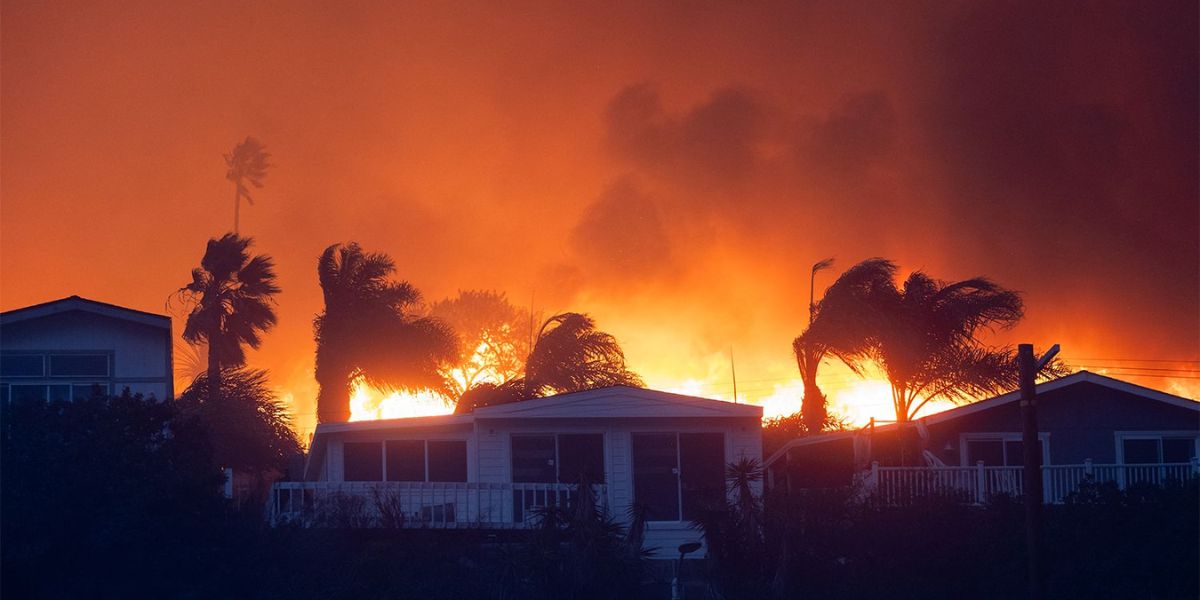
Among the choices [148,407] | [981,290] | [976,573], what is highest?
[981,290]

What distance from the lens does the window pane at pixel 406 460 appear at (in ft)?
86.6

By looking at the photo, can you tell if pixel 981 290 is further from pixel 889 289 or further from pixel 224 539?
pixel 224 539

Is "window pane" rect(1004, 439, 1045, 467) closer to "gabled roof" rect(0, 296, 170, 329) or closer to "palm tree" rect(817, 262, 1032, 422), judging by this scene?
"palm tree" rect(817, 262, 1032, 422)

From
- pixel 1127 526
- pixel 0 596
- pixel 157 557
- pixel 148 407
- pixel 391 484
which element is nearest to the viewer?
pixel 0 596

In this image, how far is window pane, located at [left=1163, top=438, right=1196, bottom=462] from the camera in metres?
28.0

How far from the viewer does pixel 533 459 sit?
25484mm

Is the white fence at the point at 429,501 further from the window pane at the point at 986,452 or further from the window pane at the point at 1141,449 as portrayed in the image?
the window pane at the point at 1141,449

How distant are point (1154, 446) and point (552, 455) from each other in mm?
14514

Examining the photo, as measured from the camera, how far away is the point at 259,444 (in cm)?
3412

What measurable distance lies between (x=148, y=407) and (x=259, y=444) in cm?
1687

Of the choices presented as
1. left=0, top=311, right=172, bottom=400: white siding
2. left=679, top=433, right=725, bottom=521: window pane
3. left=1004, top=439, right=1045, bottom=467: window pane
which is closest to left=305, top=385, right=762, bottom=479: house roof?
left=679, top=433, right=725, bottom=521: window pane

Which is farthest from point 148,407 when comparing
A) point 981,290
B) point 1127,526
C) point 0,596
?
point 981,290

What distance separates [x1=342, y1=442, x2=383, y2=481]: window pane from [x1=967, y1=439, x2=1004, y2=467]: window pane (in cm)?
1410

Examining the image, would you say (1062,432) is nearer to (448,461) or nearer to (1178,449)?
(1178,449)
